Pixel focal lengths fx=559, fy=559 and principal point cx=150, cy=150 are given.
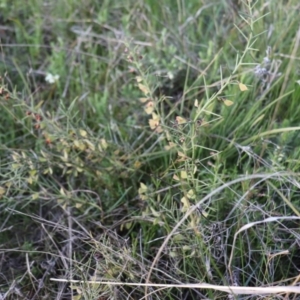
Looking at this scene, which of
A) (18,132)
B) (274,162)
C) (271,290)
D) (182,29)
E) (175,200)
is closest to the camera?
(271,290)

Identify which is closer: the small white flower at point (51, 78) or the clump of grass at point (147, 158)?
the clump of grass at point (147, 158)

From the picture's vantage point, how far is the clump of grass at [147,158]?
1.27m

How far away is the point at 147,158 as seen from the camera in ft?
5.13

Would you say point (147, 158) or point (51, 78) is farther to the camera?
point (51, 78)

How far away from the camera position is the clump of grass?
127cm

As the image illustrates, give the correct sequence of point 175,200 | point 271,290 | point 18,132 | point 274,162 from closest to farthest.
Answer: point 271,290, point 274,162, point 175,200, point 18,132

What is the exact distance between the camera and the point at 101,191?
1547 mm

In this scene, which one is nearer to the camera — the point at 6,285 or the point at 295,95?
the point at 6,285

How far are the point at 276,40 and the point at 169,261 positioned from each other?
0.83 metres

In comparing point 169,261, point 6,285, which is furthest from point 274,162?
point 6,285

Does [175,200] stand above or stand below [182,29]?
below

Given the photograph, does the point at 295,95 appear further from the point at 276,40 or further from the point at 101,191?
the point at 101,191

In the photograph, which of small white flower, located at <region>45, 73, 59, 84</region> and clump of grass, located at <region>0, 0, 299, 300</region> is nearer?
clump of grass, located at <region>0, 0, 299, 300</region>

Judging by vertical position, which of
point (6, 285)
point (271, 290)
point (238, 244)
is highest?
point (271, 290)
